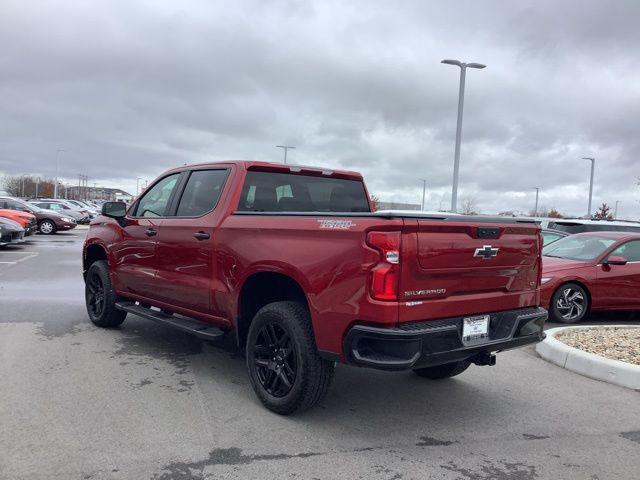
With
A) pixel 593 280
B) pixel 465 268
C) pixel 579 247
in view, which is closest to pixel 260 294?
pixel 465 268

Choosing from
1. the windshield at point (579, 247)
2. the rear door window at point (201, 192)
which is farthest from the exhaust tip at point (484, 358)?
the windshield at point (579, 247)

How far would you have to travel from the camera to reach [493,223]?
13.5ft

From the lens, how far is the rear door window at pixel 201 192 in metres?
5.29

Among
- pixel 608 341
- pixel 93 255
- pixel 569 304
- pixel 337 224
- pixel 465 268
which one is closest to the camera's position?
pixel 337 224

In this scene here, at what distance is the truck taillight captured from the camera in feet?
11.6

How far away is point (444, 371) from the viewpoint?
206 inches

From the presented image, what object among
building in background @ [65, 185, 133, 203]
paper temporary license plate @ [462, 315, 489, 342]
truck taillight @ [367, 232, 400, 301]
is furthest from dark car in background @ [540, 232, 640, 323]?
building in background @ [65, 185, 133, 203]

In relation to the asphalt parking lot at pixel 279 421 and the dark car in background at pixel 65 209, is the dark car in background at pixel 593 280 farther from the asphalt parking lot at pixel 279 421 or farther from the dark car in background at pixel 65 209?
the dark car in background at pixel 65 209

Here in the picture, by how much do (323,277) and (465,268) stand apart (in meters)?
0.99

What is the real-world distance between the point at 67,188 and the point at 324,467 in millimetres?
145891

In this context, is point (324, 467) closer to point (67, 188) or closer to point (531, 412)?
point (531, 412)

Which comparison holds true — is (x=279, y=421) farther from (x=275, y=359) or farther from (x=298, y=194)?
(x=298, y=194)

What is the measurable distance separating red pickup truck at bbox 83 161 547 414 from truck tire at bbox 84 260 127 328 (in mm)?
1007

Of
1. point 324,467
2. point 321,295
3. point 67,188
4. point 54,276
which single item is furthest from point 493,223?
point 67,188
